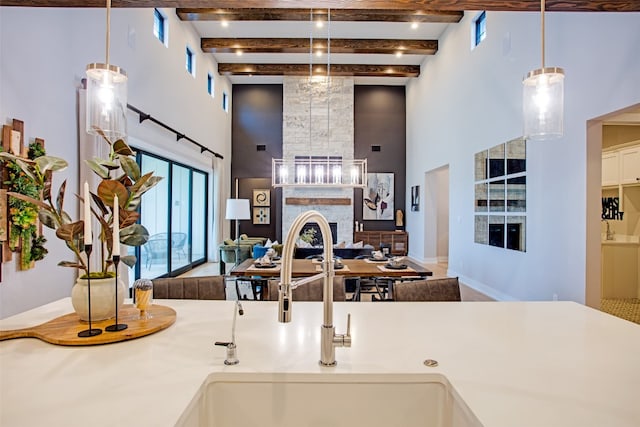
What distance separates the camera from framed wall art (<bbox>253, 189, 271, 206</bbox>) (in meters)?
10.0

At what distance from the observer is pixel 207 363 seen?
3.53 feet

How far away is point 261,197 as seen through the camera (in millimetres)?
10016

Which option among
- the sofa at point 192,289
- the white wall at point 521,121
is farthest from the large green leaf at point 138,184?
the white wall at point 521,121

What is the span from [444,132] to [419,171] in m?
1.77

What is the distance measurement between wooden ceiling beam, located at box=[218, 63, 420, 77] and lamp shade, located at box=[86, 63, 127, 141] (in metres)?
7.82

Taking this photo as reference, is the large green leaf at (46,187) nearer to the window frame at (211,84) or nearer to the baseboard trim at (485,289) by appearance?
the baseboard trim at (485,289)

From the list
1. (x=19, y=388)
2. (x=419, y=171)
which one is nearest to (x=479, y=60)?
(x=419, y=171)

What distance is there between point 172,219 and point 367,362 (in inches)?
244

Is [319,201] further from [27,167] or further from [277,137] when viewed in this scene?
[27,167]

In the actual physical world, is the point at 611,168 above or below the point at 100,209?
above

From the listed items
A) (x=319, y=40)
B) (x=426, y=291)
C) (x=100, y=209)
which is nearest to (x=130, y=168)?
(x=100, y=209)

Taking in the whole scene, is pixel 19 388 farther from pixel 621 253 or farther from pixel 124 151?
pixel 621 253

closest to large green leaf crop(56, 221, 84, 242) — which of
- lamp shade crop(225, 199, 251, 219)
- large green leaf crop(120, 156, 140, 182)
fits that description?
large green leaf crop(120, 156, 140, 182)

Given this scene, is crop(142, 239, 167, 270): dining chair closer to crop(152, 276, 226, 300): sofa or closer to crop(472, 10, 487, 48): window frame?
crop(152, 276, 226, 300): sofa
